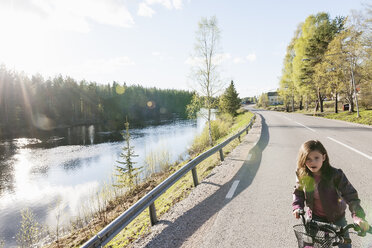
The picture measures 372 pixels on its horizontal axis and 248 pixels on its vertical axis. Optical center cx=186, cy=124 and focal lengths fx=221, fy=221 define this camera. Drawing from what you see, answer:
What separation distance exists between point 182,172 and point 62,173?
1496cm

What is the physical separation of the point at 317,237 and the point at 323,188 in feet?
2.04

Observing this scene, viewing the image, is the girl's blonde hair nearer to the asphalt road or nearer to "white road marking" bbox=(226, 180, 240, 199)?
the asphalt road

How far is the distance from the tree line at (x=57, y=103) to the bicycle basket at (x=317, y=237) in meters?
50.0

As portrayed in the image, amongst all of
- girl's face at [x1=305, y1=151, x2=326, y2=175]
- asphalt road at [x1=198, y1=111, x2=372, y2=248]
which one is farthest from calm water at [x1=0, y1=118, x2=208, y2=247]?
girl's face at [x1=305, y1=151, x2=326, y2=175]

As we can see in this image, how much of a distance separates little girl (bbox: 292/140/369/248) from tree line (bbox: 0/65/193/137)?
1957 inches

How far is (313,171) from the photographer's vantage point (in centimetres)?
223

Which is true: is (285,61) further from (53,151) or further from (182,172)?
(182,172)

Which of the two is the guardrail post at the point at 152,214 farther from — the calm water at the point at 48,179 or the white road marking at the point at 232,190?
the calm water at the point at 48,179

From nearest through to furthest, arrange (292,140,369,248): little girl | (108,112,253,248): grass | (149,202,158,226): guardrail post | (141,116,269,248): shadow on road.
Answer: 1. (292,140,369,248): little girl
2. (141,116,269,248): shadow on road
3. (149,202,158,226): guardrail post
4. (108,112,253,248): grass

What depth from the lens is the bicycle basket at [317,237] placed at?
1744 mm

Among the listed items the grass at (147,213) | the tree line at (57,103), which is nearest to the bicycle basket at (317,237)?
the grass at (147,213)

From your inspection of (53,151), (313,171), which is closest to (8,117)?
(53,151)

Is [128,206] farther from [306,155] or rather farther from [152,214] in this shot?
[306,155]

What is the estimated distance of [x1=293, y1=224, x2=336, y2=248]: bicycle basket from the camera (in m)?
1.74
